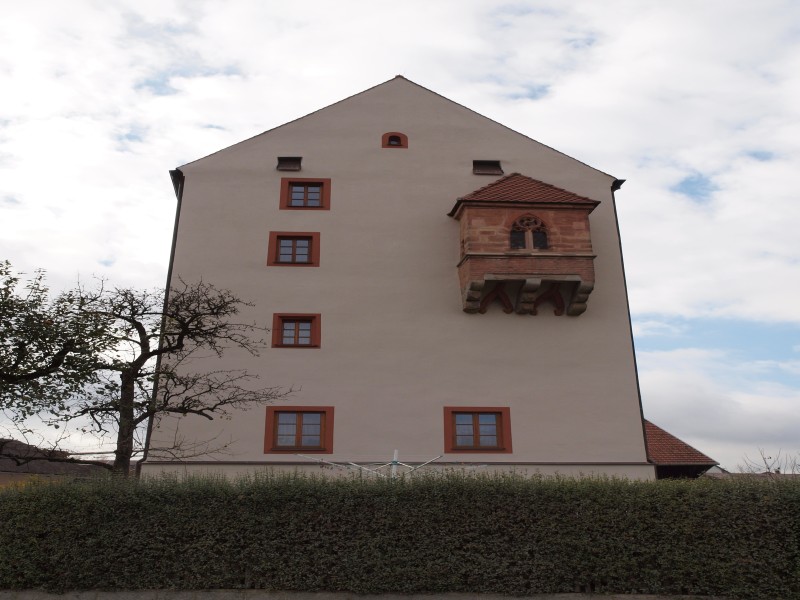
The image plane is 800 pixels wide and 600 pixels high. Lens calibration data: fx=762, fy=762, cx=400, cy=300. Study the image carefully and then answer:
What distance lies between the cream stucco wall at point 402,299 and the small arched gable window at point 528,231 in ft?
6.12

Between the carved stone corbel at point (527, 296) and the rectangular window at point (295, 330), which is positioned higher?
the carved stone corbel at point (527, 296)

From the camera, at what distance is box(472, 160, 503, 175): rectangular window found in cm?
2481

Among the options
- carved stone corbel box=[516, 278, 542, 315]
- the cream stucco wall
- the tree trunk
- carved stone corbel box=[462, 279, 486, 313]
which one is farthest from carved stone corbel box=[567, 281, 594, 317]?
the tree trunk

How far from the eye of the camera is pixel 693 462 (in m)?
23.5

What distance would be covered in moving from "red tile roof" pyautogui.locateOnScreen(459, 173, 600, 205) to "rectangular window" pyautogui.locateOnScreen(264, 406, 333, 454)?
7.77 meters

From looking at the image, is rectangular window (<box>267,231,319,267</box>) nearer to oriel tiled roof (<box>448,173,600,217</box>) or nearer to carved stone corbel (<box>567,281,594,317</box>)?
oriel tiled roof (<box>448,173,600,217</box>)

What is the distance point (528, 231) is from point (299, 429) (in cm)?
884

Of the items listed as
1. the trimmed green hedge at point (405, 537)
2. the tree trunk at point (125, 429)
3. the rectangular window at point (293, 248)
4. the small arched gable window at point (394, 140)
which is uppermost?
the small arched gable window at point (394, 140)

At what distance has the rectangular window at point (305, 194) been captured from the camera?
78.8ft

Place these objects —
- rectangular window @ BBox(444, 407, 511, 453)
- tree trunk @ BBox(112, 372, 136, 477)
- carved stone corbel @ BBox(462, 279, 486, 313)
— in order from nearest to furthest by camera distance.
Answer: tree trunk @ BBox(112, 372, 136, 477), rectangular window @ BBox(444, 407, 511, 453), carved stone corbel @ BBox(462, 279, 486, 313)

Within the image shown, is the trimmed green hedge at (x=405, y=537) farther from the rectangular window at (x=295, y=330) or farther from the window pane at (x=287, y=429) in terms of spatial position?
the rectangular window at (x=295, y=330)

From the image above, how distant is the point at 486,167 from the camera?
25047 millimetres

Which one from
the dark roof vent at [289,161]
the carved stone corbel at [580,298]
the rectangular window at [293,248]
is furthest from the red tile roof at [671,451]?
the dark roof vent at [289,161]

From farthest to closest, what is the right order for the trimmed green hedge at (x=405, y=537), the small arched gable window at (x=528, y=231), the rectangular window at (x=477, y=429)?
the small arched gable window at (x=528, y=231)
the rectangular window at (x=477, y=429)
the trimmed green hedge at (x=405, y=537)
